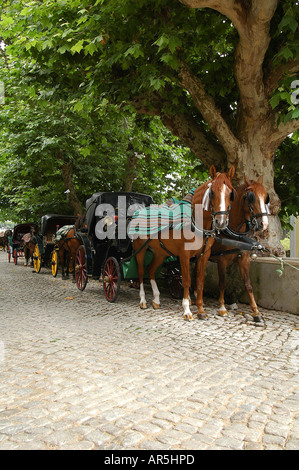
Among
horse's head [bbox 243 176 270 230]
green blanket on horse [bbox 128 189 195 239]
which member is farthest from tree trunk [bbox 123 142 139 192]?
horse's head [bbox 243 176 270 230]

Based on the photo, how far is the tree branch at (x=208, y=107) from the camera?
775cm

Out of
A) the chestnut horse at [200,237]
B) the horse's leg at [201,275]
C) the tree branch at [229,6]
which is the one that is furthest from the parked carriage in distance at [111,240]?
the tree branch at [229,6]

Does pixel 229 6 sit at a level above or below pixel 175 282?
above

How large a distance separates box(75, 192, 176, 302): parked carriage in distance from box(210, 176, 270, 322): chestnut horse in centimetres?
192

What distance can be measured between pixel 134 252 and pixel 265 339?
11.7 feet

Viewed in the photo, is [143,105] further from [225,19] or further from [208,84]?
[225,19]

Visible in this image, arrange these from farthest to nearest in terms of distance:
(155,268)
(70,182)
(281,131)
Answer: (70,182)
(155,268)
(281,131)

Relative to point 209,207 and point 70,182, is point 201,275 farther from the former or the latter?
point 70,182

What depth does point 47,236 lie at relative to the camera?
51.2ft

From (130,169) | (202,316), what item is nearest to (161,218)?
(202,316)

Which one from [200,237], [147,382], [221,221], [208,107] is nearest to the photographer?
[147,382]

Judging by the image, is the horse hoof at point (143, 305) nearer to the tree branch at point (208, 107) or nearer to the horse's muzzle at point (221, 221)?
the horse's muzzle at point (221, 221)

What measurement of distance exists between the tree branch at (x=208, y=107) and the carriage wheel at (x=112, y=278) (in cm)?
334

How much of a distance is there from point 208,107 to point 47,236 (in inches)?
381
